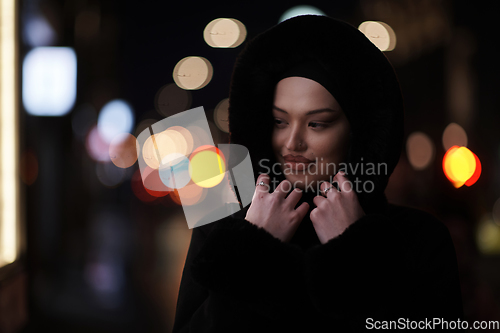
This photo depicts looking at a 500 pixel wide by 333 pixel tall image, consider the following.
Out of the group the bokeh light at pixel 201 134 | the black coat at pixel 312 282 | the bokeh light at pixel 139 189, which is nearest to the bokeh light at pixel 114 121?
the bokeh light at pixel 139 189

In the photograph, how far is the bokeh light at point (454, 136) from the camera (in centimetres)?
688

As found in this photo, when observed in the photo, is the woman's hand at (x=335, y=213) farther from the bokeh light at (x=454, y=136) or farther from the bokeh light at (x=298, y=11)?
the bokeh light at (x=454, y=136)

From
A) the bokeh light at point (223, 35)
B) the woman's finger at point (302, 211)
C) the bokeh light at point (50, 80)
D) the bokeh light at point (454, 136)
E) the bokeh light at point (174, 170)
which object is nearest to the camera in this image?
the woman's finger at point (302, 211)

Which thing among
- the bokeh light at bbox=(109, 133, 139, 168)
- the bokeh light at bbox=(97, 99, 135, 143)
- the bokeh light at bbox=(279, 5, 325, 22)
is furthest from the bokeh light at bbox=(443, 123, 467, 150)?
the bokeh light at bbox=(97, 99, 135, 143)

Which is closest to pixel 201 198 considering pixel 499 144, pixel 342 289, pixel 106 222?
pixel 342 289

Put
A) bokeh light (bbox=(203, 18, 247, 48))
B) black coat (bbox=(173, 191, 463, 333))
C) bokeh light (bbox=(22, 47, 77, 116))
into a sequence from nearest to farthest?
black coat (bbox=(173, 191, 463, 333))
bokeh light (bbox=(203, 18, 247, 48))
bokeh light (bbox=(22, 47, 77, 116))

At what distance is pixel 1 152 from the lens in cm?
372

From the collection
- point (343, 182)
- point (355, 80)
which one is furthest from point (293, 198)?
point (355, 80)

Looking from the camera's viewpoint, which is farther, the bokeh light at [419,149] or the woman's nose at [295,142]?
the bokeh light at [419,149]

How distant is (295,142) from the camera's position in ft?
3.84

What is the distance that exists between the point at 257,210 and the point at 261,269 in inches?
7.6

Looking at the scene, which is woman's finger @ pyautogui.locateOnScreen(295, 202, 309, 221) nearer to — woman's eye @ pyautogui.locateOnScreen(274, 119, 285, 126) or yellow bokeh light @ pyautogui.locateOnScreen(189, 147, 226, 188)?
woman's eye @ pyautogui.locateOnScreen(274, 119, 285, 126)

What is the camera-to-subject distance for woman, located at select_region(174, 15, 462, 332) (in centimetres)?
104

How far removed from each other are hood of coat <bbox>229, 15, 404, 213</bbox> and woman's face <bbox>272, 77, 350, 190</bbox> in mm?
52
